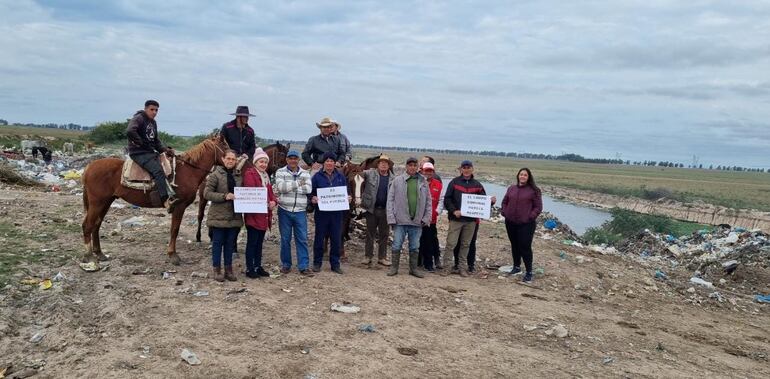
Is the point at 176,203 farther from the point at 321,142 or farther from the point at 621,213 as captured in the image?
the point at 621,213

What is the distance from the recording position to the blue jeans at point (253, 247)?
6.50 meters

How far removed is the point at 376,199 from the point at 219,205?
2395mm

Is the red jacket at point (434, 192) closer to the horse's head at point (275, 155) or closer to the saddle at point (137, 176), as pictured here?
the horse's head at point (275, 155)

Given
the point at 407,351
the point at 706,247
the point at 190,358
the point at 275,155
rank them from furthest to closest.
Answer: the point at 706,247
the point at 275,155
the point at 407,351
the point at 190,358

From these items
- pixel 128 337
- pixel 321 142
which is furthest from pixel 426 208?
pixel 128 337

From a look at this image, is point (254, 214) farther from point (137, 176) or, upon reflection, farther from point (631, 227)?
point (631, 227)

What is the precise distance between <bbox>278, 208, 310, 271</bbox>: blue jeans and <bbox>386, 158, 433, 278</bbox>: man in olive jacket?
1.28 metres

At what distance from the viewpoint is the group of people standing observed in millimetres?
6410

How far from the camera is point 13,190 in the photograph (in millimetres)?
13312

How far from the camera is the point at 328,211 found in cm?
715

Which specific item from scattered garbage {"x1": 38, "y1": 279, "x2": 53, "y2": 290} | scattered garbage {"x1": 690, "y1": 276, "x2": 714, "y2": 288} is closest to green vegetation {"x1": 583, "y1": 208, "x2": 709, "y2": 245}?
scattered garbage {"x1": 690, "y1": 276, "x2": 714, "y2": 288}

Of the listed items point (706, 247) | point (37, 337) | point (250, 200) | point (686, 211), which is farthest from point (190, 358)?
point (686, 211)

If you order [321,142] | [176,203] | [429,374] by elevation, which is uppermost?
[321,142]

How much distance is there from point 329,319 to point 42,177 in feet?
51.2
